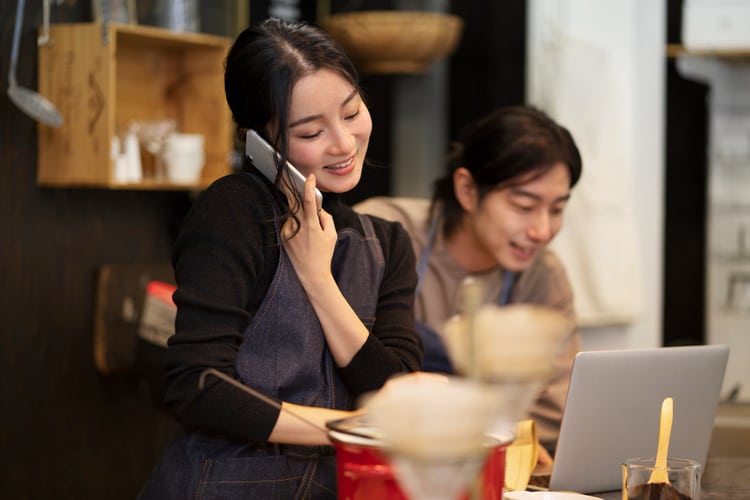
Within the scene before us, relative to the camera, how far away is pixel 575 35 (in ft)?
10.8

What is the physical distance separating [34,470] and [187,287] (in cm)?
165

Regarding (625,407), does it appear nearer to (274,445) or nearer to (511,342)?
(274,445)

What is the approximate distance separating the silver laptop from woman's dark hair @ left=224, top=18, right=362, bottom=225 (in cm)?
45

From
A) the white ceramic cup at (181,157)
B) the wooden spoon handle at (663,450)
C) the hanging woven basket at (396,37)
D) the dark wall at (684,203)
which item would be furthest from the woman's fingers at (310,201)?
the dark wall at (684,203)

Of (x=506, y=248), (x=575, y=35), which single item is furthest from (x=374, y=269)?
(x=575, y=35)

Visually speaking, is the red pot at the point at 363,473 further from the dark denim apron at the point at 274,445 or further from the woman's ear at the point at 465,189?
the woman's ear at the point at 465,189

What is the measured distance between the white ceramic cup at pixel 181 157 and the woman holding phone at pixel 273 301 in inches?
57.7

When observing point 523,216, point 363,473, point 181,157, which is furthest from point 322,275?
point 181,157

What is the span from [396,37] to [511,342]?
9.23 feet

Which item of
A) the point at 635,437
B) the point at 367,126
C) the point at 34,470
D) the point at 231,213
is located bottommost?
the point at 34,470

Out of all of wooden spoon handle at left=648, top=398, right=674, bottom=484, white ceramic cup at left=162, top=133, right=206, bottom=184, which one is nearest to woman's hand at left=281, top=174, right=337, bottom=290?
wooden spoon handle at left=648, top=398, right=674, bottom=484

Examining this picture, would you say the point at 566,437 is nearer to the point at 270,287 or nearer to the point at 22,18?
the point at 270,287

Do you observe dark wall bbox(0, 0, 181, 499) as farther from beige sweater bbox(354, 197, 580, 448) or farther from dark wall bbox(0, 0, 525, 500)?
beige sweater bbox(354, 197, 580, 448)

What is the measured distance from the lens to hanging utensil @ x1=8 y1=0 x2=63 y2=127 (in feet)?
8.62
